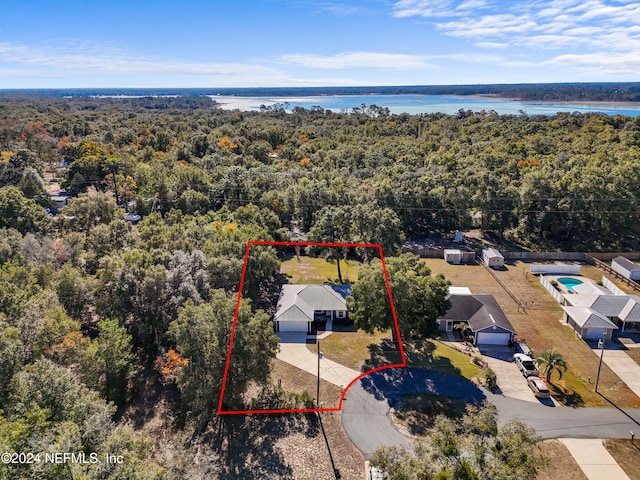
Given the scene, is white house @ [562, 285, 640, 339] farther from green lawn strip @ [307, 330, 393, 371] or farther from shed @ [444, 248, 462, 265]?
green lawn strip @ [307, 330, 393, 371]

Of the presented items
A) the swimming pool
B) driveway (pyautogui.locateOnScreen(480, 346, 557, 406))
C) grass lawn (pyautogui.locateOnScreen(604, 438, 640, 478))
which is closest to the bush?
driveway (pyautogui.locateOnScreen(480, 346, 557, 406))

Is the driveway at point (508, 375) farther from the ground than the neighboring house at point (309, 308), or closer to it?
closer to it

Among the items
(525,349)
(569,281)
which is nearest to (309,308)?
(525,349)

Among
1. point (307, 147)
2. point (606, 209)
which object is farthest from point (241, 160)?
point (606, 209)

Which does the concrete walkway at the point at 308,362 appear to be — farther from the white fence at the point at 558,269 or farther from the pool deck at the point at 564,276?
the white fence at the point at 558,269

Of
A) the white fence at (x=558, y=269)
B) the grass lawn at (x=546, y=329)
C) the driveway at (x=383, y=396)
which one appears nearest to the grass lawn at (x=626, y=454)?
the grass lawn at (x=546, y=329)

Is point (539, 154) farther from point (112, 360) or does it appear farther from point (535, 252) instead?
point (112, 360)

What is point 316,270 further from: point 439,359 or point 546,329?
point 546,329
